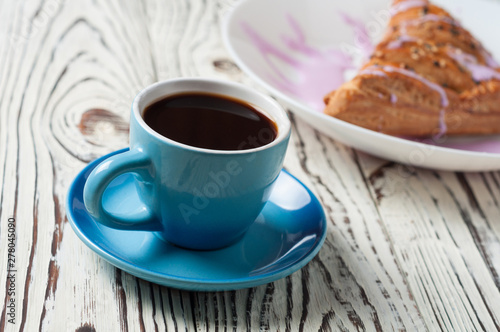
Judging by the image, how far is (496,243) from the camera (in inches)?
34.6

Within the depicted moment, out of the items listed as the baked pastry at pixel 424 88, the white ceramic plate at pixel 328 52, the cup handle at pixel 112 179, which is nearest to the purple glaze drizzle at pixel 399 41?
the baked pastry at pixel 424 88

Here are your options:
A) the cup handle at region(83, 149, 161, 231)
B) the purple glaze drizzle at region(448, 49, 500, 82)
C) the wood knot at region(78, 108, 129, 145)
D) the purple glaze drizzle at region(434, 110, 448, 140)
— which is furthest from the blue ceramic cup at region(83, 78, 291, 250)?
the purple glaze drizzle at region(448, 49, 500, 82)

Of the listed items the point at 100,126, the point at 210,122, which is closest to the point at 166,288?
the point at 210,122

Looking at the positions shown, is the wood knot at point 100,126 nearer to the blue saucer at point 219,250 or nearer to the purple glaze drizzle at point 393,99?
the blue saucer at point 219,250

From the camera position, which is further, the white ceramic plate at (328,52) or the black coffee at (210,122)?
the white ceramic plate at (328,52)

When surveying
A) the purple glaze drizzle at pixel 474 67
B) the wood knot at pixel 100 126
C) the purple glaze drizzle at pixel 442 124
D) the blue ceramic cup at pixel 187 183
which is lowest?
the purple glaze drizzle at pixel 442 124

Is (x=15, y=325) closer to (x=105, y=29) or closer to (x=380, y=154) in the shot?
(x=380, y=154)

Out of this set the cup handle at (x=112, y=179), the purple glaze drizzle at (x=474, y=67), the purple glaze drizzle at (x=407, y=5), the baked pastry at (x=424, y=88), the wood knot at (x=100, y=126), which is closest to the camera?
the cup handle at (x=112, y=179)

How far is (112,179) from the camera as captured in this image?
0.62 metres

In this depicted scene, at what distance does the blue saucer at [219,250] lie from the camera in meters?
0.62

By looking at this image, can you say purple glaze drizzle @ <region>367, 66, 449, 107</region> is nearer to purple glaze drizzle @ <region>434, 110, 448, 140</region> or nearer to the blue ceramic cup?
purple glaze drizzle @ <region>434, 110, 448, 140</region>

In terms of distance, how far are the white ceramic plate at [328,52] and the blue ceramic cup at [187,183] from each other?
31 cm

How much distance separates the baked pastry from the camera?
1059mm

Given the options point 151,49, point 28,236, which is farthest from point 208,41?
point 28,236
